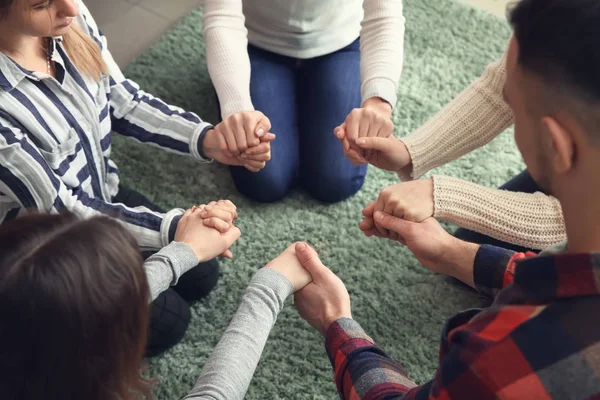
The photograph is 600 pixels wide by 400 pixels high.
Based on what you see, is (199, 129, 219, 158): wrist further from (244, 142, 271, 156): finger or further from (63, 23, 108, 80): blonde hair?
(63, 23, 108, 80): blonde hair

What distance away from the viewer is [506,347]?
1.70 ft

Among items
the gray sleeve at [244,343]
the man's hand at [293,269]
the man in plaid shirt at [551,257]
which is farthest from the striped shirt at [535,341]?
the man's hand at [293,269]

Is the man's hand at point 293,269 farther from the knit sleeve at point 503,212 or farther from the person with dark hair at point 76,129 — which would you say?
the knit sleeve at point 503,212

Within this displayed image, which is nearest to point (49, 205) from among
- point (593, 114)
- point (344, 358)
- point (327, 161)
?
point (344, 358)

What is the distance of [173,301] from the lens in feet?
3.60

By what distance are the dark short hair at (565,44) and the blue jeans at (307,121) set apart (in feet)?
2.57

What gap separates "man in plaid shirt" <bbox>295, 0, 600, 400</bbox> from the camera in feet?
1.60

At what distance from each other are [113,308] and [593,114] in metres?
0.46

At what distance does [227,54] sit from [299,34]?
0.19 metres

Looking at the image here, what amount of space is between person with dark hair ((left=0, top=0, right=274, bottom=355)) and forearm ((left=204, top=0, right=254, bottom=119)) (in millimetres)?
119

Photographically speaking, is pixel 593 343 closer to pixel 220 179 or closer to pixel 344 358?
pixel 344 358

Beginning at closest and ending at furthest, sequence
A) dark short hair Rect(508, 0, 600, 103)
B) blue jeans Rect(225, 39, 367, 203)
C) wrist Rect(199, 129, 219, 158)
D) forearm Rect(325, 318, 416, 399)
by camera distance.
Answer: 1. dark short hair Rect(508, 0, 600, 103)
2. forearm Rect(325, 318, 416, 399)
3. wrist Rect(199, 129, 219, 158)
4. blue jeans Rect(225, 39, 367, 203)

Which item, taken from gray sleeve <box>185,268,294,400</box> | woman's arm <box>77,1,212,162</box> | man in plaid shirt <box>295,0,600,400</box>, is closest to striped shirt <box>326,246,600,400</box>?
man in plaid shirt <box>295,0,600,400</box>

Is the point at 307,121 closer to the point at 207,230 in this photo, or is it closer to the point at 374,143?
the point at 374,143
